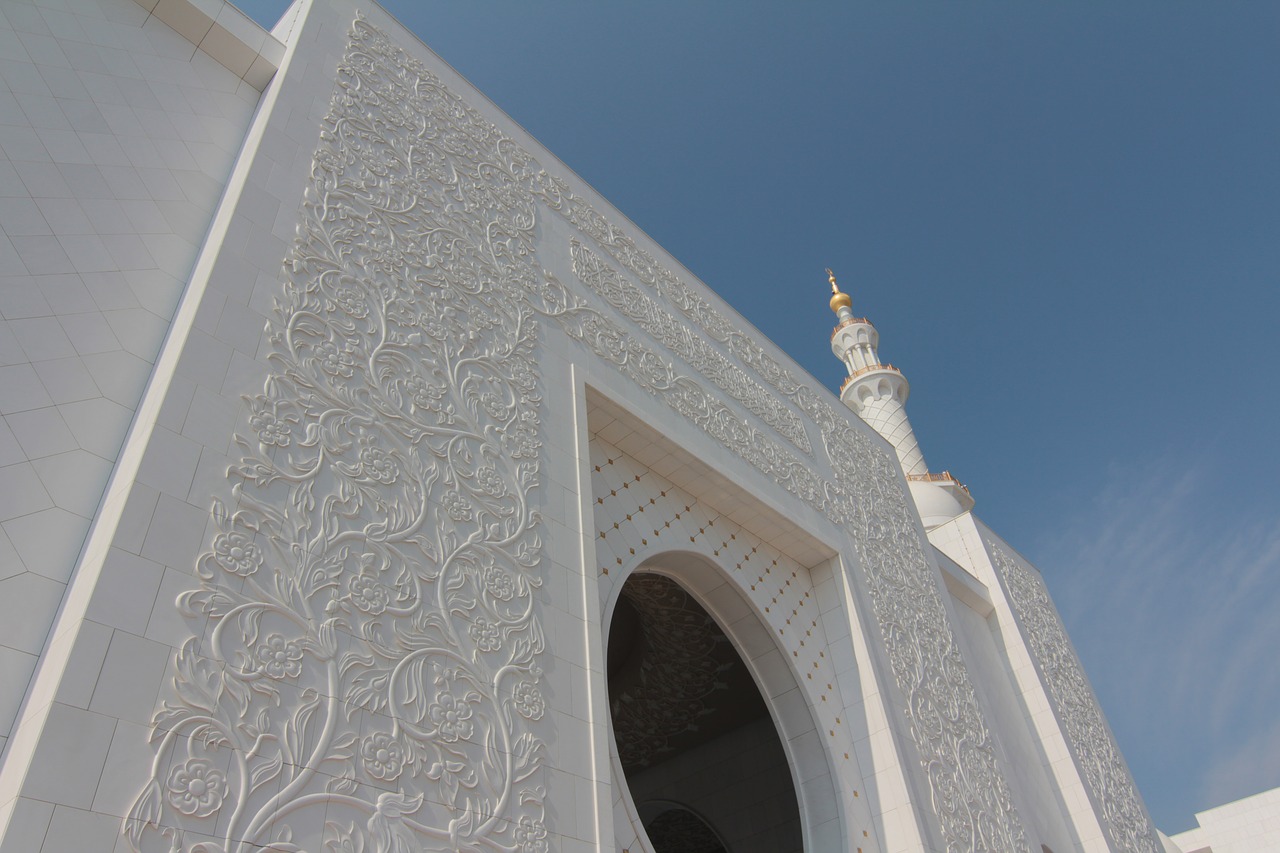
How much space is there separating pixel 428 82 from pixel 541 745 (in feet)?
9.42

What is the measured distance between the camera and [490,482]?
3168mm

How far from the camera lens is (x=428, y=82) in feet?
13.9

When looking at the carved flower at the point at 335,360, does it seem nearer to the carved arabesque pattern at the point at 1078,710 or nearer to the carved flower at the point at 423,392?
the carved flower at the point at 423,392

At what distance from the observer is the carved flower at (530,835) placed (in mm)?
2514

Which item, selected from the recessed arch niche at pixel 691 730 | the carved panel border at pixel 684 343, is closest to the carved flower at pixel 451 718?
the carved panel border at pixel 684 343

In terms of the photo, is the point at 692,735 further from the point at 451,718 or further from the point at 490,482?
the point at 451,718

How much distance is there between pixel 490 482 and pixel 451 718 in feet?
2.79

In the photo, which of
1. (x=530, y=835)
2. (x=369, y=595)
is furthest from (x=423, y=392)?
(x=530, y=835)

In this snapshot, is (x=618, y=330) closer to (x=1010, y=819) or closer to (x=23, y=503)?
(x=23, y=503)

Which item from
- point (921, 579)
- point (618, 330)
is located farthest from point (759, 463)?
point (921, 579)

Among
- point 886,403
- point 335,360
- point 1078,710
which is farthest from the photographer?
point 886,403

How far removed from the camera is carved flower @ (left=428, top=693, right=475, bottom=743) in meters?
2.50

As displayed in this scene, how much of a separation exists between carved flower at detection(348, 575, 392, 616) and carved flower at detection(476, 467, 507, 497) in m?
0.61

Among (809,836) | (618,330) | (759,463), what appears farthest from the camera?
(759,463)
